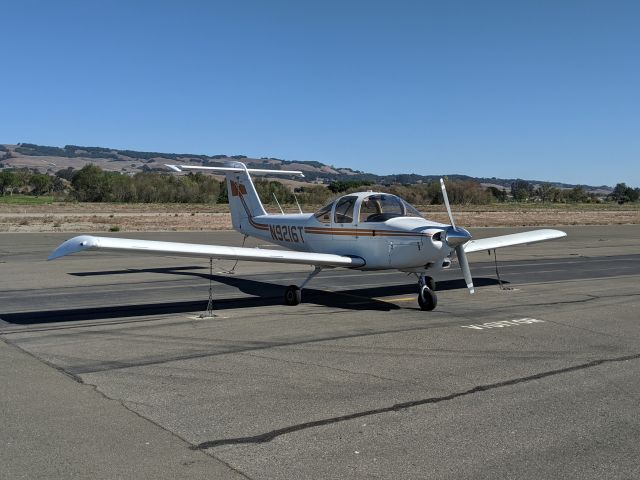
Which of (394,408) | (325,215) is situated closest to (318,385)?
(394,408)

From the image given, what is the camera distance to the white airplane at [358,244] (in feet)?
38.3

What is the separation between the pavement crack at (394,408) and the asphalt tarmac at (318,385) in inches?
1.0

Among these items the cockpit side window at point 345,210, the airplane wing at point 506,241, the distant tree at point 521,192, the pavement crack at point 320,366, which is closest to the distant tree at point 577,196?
the distant tree at point 521,192

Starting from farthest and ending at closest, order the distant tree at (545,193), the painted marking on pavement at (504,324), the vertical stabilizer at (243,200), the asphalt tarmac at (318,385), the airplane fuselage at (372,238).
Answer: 1. the distant tree at (545,193)
2. the vertical stabilizer at (243,200)
3. the airplane fuselage at (372,238)
4. the painted marking on pavement at (504,324)
5. the asphalt tarmac at (318,385)

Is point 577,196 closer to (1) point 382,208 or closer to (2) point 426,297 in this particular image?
(1) point 382,208

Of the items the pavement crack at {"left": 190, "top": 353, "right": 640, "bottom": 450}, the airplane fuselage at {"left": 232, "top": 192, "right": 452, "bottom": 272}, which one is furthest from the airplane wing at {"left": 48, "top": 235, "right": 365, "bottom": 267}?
the pavement crack at {"left": 190, "top": 353, "right": 640, "bottom": 450}

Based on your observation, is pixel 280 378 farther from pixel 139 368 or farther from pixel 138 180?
pixel 138 180

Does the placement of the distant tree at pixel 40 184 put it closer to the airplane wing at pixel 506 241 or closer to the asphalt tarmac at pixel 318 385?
the asphalt tarmac at pixel 318 385

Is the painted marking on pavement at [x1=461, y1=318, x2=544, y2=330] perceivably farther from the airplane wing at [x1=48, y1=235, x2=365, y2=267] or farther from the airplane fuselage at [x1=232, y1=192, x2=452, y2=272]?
the airplane wing at [x1=48, y1=235, x2=365, y2=267]

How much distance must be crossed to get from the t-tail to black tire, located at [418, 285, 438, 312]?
5.89 metres

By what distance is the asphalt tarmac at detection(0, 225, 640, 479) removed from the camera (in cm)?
513

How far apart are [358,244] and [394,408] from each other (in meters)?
7.23

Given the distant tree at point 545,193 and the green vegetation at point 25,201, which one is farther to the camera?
the distant tree at point 545,193

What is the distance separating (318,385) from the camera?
722 centimetres
